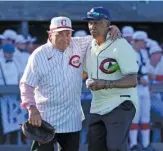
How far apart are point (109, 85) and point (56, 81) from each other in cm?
45

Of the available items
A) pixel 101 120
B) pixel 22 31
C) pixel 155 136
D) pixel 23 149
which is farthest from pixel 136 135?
pixel 22 31

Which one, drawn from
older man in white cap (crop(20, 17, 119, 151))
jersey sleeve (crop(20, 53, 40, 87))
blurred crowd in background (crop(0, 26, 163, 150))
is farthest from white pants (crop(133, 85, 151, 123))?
jersey sleeve (crop(20, 53, 40, 87))

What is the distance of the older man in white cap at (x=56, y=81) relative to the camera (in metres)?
4.86

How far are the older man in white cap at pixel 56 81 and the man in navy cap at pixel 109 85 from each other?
0.15 m

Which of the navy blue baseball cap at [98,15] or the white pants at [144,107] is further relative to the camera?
the white pants at [144,107]

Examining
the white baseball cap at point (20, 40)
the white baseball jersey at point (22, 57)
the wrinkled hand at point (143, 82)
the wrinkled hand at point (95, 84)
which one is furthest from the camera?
the white baseball cap at point (20, 40)

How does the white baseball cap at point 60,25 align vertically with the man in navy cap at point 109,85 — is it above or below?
above

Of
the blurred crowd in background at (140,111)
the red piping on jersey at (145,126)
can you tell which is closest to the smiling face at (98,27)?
the blurred crowd in background at (140,111)

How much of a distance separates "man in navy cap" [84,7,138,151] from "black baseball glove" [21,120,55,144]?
41 cm

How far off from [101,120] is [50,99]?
47 centimetres

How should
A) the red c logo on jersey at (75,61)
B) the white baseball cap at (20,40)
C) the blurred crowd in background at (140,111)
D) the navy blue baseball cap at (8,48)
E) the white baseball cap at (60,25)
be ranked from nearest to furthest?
the white baseball cap at (60,25) < the red c logo on jersey at (75,61) < the blurred crowd in background at (140,111) < the navy blue baseball cap at (8,48) < the white baseball cap at (20,40)

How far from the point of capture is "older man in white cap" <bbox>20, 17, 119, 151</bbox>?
4.86 m

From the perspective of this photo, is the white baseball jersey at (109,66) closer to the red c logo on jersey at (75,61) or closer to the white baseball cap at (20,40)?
the red c logo on jersey at (75,61)

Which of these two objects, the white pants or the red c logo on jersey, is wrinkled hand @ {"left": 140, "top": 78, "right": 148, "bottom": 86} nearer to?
the white pants
